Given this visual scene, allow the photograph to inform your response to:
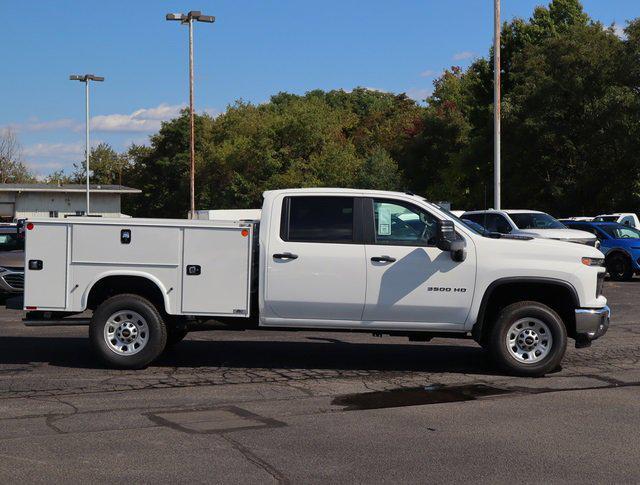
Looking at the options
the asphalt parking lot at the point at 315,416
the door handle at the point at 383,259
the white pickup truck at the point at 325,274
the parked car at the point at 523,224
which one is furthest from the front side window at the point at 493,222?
the door handle at the point at 383,259

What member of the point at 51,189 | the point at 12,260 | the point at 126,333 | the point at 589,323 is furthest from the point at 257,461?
the point at 51,189

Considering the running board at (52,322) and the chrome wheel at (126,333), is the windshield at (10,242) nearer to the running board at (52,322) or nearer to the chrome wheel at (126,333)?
the running board at (52,322)

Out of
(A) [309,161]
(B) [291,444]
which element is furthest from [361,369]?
(A) [309,161]

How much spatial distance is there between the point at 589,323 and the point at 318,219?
3198mm

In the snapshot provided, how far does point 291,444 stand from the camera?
263 inches

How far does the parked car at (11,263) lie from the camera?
1677 cm

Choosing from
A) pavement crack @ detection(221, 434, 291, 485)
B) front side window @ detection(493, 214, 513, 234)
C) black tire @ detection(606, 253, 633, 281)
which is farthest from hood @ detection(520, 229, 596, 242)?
pavement crack @ detection(221, 434, 291, 485)

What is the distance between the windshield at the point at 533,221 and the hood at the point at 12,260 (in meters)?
12.5

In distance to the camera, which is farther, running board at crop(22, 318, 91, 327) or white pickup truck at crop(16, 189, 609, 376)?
running board at crop(22, 318, 91, 327)

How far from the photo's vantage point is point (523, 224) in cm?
2314

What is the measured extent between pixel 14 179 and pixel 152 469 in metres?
103

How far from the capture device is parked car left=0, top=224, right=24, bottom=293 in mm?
16766

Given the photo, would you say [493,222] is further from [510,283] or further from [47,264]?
[47,264]

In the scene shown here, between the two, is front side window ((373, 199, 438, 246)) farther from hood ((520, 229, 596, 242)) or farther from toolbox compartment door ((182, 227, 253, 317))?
hood ((520, 229, 596, 242))
